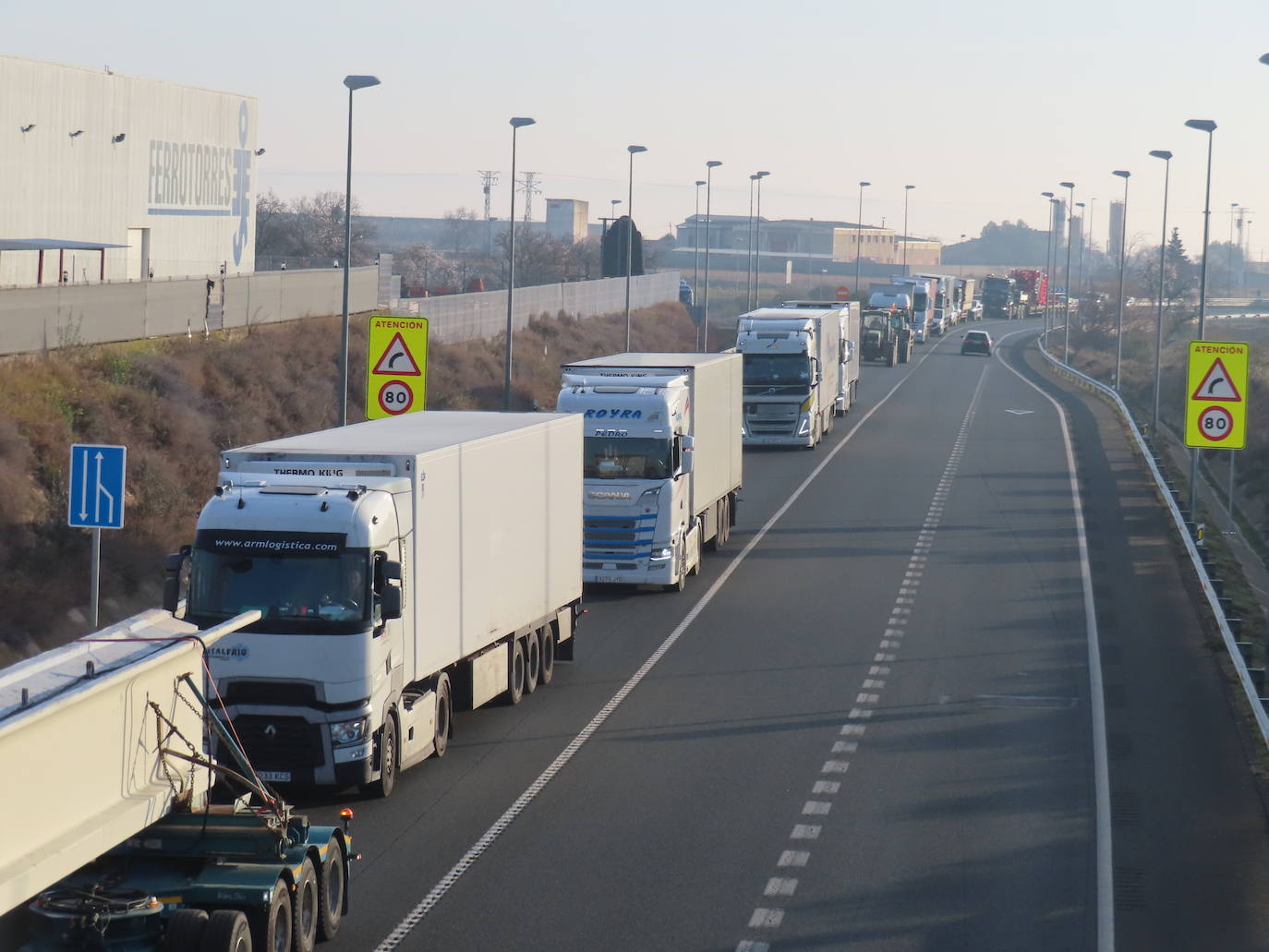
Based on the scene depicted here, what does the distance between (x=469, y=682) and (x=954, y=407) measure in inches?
1793

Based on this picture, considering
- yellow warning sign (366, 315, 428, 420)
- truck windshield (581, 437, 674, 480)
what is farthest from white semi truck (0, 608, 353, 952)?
truck windshield (581, 437, 674, 480)

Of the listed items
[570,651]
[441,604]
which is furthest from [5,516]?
[441,604]

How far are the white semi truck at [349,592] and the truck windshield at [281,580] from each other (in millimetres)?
11

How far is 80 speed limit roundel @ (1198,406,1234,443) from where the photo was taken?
27.5 m

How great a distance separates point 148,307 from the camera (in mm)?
35656

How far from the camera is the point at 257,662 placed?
14227 millimetres

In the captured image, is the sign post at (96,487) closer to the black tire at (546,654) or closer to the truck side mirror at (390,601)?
the truck side mirror at (390,601)

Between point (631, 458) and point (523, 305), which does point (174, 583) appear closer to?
point (631, 458)

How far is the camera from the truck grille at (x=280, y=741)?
1431 cm

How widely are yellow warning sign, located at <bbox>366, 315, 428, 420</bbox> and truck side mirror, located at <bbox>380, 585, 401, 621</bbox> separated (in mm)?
10404

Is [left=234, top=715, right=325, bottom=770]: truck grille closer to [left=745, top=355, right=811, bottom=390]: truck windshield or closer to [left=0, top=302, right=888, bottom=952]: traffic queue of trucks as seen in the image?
[left=0, top=302, right=888, bottom=952]: traffic queue of trucks

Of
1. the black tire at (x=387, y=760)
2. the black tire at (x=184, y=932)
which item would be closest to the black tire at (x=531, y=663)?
the black tire at (x=387, y=760)

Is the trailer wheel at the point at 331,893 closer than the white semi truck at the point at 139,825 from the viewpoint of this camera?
No

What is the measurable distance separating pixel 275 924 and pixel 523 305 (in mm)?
55606
